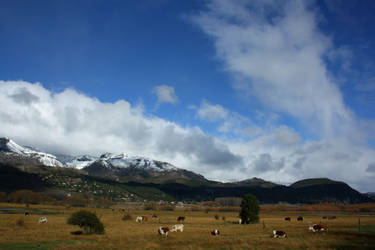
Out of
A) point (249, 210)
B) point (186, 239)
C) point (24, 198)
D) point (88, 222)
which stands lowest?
point (24, 198)

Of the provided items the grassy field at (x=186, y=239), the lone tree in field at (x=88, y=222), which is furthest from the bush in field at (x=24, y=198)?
the lone tree in field at (x=88, y=222)

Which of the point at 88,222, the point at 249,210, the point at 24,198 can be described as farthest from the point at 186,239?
the point at 24,198

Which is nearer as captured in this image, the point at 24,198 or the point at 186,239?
the point at 186,239

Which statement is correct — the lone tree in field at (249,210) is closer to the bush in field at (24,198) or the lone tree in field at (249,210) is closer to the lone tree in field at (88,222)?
the lone tree in field at (88,222)

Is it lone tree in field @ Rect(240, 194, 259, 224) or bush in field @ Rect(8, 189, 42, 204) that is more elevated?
lone tree in field @ Rect(240, 194, 259, 224)

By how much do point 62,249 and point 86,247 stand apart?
259 centimetres

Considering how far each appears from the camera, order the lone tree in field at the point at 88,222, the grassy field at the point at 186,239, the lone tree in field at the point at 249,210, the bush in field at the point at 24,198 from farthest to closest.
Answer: the bush in field at the point at 24,198 → the lone tree in field at the point at 249,210 → the lone tree in field at the point at 88,222 → the grassy field at the point at 186,239

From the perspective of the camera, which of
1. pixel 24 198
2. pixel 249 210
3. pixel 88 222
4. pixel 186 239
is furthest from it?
pixel 24 198

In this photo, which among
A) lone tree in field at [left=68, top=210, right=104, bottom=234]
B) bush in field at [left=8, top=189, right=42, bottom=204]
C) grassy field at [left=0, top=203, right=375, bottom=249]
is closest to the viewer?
grassy field at [left=0, top=203, right=375, bottom=249]

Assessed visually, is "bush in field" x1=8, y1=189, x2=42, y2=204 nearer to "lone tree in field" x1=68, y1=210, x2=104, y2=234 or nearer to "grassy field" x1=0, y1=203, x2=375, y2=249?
"grassy field" x1=0, y1=203, x2=375, y2=249

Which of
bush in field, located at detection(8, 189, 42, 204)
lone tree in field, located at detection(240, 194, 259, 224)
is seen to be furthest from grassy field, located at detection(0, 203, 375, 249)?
bush in field, located at detection(8, 189, 42, 204)

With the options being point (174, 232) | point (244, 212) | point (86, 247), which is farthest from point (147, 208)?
point (86, 247)

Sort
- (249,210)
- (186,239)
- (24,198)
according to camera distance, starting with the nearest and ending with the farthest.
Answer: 1. (186,239)
2. (249,210)
3. (24,198)

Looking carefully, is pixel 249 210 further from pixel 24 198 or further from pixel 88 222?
pixel 24 198
